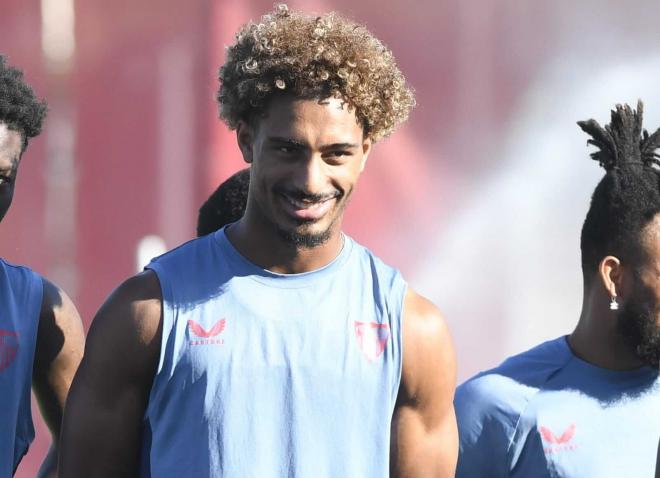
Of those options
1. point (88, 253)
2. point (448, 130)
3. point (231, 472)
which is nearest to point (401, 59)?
point (448, 130)

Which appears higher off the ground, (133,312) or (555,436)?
(133,312)

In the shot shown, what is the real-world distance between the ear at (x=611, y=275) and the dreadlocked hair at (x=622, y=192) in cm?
2

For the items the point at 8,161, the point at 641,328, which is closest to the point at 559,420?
the point at 641,328

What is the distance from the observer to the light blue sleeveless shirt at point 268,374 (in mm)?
2312

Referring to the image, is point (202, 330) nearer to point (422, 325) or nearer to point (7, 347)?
point (422, 325)

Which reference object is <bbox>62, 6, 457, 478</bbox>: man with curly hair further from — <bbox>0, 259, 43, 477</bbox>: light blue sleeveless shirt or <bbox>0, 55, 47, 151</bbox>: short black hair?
<bbox>0, 55, 47, 151</bbox>: short black hair

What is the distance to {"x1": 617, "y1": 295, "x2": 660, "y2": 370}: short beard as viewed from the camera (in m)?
3.03

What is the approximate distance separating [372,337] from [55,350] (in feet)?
2.63

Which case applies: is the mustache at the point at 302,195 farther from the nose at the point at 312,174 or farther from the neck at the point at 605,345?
the neck at the point at 605,345

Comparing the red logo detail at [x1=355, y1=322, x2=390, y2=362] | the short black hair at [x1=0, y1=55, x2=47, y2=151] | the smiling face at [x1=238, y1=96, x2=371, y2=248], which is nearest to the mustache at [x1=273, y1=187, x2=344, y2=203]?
the smiling face at [x1=238, y1=96, x2=371, y2=248]

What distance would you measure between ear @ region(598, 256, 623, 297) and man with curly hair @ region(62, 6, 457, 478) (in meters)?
0.78

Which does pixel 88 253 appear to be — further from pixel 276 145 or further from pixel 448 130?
pixel 276 145

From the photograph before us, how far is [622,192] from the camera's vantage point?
3.26m

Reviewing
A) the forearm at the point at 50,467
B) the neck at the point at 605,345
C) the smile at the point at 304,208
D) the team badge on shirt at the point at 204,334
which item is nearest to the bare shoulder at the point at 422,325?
the smile at the point at 304,208
